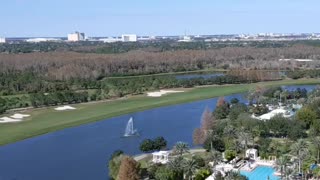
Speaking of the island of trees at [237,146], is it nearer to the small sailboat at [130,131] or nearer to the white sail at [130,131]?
the small sailboat at [130,131]

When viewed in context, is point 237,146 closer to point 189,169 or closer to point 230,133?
point 230,133

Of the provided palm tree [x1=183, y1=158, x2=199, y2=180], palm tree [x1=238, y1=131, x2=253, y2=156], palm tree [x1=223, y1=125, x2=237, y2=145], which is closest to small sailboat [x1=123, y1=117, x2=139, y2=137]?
palm tree [x1=223, y1=125, x2=237, y2=145]

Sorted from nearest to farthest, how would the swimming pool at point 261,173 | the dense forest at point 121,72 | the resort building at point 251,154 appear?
the swimming pool at point 261,173
the resort building at point 251,154
the dense forest at point 121,72

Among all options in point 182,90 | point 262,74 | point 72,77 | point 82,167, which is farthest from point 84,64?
point 82,167

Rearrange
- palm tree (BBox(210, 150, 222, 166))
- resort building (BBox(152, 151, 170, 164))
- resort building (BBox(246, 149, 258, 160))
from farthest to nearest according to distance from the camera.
→ resort building (BBox(246, 149, 258, 160))
resort building (BBox(152, 151, 170, 164))
palm tree (BBox(210, 150, 222, 166))

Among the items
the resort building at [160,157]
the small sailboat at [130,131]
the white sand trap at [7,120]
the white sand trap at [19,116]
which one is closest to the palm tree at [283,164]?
the resort building at [160,157]

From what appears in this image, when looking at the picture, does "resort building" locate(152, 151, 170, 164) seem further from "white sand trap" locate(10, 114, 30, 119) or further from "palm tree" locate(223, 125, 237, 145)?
"white sand trap" locate(10, 114, 30, 119)

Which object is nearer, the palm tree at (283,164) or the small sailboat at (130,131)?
the palm tree at (283,164)
